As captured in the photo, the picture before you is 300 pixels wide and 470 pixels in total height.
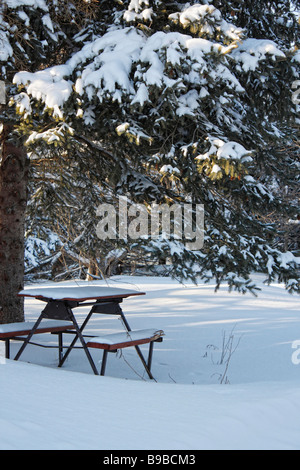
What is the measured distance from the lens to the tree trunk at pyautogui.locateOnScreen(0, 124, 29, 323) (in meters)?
6.83

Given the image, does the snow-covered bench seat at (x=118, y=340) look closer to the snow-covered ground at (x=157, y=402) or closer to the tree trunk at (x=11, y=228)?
the snow-covered ground at (x=157, y=402)

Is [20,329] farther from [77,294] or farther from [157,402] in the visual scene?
[157,402]

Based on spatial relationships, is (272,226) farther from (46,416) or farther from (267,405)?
(46,416)

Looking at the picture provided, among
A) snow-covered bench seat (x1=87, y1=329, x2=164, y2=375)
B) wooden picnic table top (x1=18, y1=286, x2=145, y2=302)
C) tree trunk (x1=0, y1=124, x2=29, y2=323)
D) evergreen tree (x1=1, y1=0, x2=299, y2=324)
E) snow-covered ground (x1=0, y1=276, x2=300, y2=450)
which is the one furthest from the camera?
tree trunk (x1=0, y1=124, x2=29, y2=323)

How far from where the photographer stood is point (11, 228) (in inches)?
271

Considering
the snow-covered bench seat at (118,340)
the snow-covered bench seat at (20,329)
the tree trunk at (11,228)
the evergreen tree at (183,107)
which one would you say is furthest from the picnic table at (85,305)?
the tree trunk at (11,228)

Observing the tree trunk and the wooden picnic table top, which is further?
the tree trunk

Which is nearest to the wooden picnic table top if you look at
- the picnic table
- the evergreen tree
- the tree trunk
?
the picnic table

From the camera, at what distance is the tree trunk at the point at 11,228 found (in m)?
6.83

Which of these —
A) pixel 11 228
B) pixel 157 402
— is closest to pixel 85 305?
pixel 157 402

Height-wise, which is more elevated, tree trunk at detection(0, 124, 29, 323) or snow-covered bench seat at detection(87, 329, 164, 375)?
tree trunk at detection(0, 124, 29, 323)

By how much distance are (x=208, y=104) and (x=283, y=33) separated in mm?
2950

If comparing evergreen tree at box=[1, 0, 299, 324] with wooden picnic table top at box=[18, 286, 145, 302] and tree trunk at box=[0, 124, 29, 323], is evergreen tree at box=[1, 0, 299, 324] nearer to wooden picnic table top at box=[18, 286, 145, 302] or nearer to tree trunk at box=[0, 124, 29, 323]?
wooden picnic table top at box=[18, 286, 145, 302]

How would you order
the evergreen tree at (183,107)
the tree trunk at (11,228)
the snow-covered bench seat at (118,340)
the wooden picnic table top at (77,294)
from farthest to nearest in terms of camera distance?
the tree trunk at (11,228), the evergreen tree at (183,107), the wooden picnic table top at (77,294), the snow-covered bench seat at (118,340)
